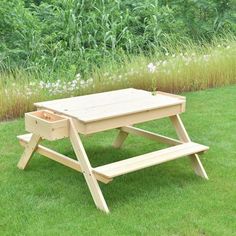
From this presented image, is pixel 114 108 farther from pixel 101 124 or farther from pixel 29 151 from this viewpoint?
pixel 29 151

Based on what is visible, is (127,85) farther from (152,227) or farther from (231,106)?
(152,227)

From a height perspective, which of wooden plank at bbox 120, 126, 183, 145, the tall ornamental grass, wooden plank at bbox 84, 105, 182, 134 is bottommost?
the tall ornamental grass

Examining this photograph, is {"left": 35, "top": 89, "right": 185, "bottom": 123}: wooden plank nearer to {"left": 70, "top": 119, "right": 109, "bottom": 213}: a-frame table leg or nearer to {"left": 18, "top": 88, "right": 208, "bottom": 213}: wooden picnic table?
{"left": 18, "top": 88, "right": 208, "bottom": 213}: wooden picnic table

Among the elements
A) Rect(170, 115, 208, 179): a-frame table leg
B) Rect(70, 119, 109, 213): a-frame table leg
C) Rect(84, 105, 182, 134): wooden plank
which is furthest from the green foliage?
Rect(70, 119, 109, 213): a-frame table leg

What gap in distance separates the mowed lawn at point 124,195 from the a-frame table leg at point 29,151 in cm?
7

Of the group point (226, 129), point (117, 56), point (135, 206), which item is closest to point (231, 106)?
point (226, 129)

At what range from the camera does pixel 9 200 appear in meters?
4.41

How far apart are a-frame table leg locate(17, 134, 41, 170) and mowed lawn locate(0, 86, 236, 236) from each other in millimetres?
68

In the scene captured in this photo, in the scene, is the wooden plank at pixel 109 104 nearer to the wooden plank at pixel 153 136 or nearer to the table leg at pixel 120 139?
the wooden plank at pixel 153 136

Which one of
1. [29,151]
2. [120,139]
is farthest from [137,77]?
[29,151]

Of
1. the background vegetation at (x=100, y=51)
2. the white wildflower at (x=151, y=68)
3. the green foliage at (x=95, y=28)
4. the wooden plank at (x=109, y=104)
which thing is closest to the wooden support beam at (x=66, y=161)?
the wooden plank at (x=109, y=104)

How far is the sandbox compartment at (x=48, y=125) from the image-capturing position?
14.0 ft

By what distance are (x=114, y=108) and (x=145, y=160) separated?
1.72 ft

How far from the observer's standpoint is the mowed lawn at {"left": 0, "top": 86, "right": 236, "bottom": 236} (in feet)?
13.0
